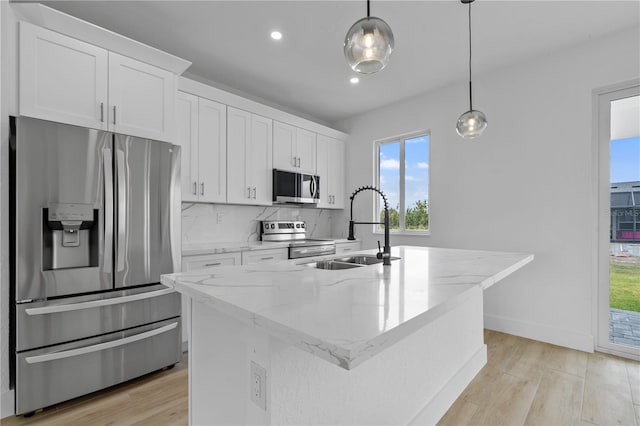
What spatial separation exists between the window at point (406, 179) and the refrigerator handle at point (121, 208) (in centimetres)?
285

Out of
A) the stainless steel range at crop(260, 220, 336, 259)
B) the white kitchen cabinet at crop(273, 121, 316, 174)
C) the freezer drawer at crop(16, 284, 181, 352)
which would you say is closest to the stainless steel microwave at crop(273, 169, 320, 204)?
the white kitchen cabinet at crop(273, 121, 316, 174)

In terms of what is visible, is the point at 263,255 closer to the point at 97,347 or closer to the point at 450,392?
the point at 97,347

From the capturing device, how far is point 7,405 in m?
1.80

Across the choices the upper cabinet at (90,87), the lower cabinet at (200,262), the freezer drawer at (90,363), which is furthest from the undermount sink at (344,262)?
the upper cabinet at (90,87)

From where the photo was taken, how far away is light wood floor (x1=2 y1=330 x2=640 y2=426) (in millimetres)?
1777

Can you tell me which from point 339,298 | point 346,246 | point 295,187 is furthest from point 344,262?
point 346,246

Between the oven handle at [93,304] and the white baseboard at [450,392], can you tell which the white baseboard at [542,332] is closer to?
the white baseboard at [450,392]

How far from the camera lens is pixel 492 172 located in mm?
3258

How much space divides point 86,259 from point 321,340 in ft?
6.74

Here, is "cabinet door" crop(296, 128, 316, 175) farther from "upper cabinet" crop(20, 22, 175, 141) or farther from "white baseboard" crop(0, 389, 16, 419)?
"white baseboard" crop(0, 389, 16, 419)

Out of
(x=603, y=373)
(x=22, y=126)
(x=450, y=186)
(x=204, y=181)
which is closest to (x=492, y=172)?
(x=450, y=186)

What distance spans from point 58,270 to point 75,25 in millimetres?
1565

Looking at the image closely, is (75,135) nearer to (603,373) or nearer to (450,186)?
(450,186)

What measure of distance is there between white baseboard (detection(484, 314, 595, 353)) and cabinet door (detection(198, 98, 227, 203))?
10.2 feet
